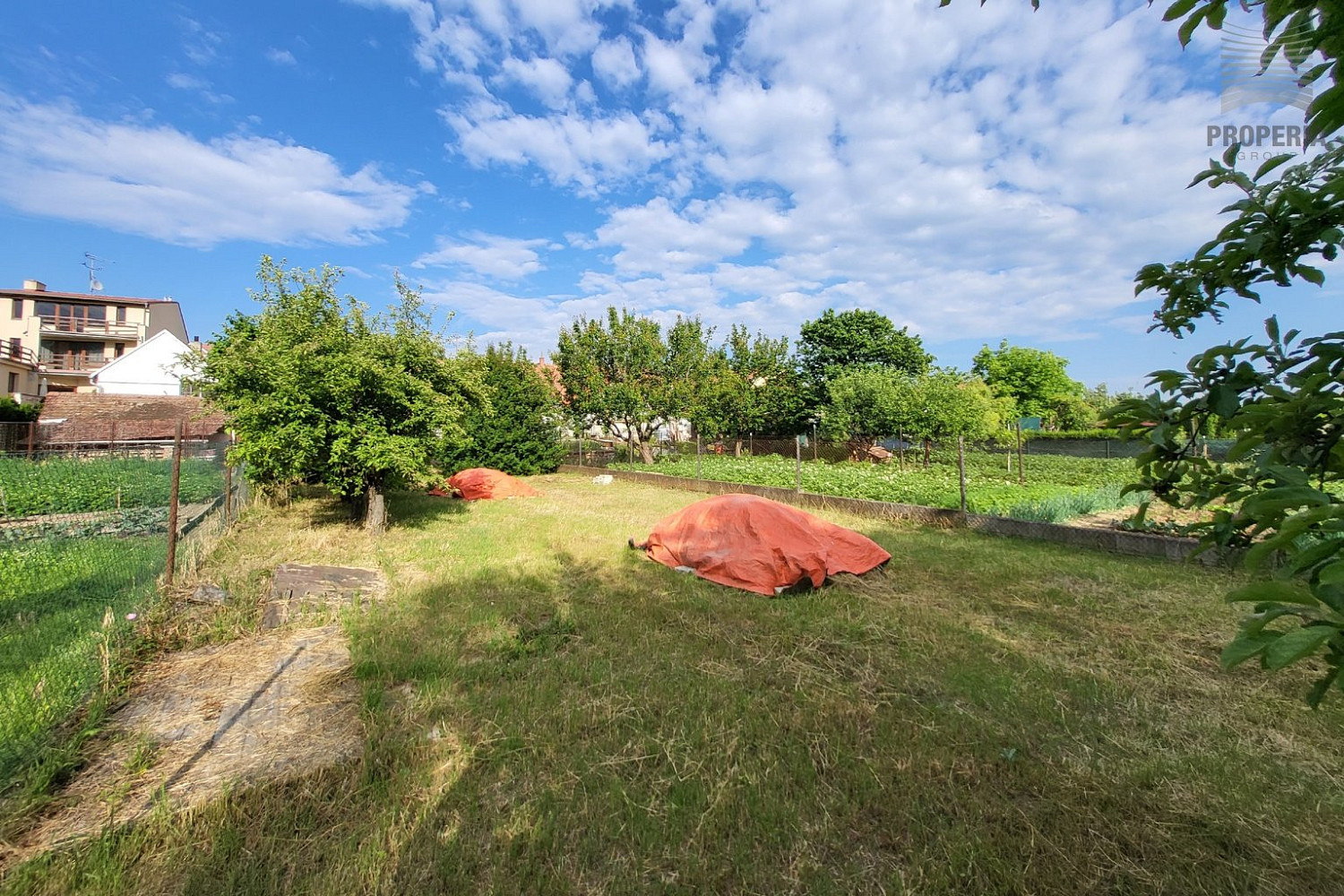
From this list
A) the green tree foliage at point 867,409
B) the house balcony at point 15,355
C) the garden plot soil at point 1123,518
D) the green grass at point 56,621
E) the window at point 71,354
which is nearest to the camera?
the green grass at point 56,621

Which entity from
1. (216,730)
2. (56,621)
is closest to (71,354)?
(56,621)

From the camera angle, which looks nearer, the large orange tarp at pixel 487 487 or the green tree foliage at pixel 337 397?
the green tree foliage at pixel 337 397

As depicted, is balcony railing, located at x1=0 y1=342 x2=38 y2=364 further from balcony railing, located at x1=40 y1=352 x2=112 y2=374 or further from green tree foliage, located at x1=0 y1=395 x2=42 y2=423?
green tree foliage, located at x1=0 y1=395 x2=42 y2=423

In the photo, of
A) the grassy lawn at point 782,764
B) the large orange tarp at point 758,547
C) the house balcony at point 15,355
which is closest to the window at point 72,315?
the house balcony at point 15,355

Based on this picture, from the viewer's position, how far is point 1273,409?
1024 millimetres

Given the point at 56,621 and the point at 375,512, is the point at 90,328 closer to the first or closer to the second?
the point at 375,512

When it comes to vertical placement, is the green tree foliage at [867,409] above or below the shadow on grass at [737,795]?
above

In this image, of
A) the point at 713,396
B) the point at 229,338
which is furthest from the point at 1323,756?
the point at 713,396

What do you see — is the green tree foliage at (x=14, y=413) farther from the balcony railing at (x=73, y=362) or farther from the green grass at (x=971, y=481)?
the balcony railing at (x=73, y=362)

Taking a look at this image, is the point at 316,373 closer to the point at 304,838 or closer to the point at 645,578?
the point at 645,578

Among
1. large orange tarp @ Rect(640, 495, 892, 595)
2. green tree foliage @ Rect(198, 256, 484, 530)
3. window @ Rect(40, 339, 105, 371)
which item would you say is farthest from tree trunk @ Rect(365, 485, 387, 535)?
window @ Rect(40, 339, 105, 371)

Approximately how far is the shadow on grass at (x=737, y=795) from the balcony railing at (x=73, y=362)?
162ft

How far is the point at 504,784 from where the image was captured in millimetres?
2555

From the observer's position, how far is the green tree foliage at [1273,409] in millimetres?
754
